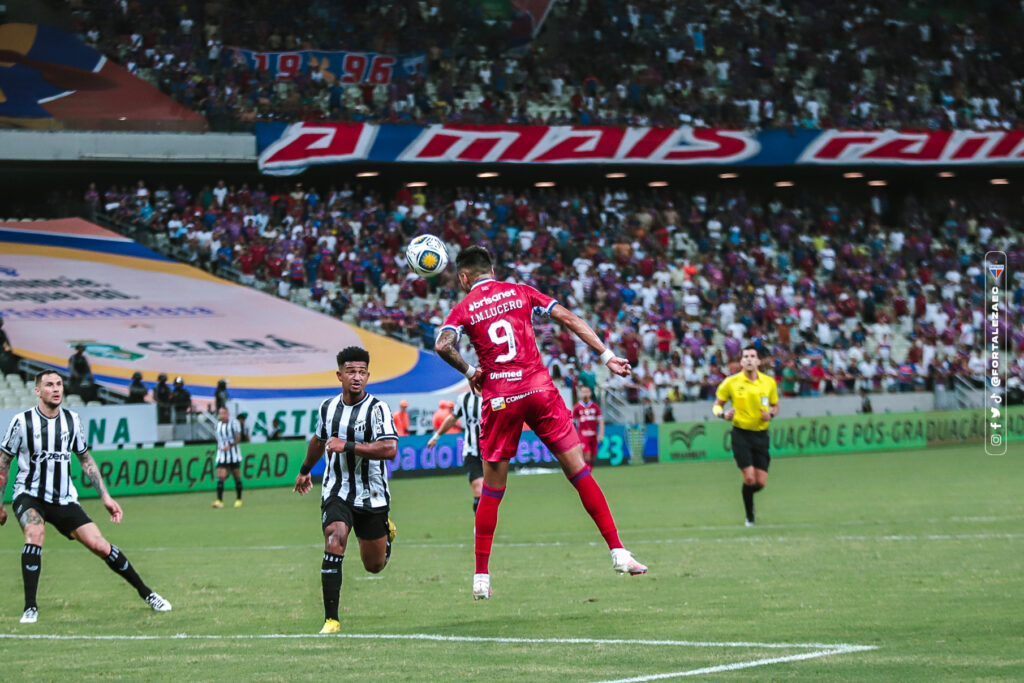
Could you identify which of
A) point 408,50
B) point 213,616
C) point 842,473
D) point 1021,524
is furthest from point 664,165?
point 213,616

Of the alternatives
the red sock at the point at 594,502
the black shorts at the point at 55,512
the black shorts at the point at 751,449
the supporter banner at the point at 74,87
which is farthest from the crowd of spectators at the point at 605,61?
the red sock at the point at 594,502

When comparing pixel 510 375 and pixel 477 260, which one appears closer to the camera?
pixel 510 375

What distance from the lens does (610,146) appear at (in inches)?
1722

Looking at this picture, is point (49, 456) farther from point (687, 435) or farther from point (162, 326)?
point (687, 435)

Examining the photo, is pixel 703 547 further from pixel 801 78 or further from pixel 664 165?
pixel 801 78

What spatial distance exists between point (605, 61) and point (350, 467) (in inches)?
1484

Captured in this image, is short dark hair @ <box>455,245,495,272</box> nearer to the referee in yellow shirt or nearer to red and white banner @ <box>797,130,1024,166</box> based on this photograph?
the referee in yellow shirt

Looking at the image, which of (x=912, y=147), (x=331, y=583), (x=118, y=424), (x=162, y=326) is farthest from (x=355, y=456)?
(x=912, y=147)

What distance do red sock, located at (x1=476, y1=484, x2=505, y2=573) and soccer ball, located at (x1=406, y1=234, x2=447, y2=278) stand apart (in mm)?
1676

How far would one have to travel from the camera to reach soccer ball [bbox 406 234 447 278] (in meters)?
10.1

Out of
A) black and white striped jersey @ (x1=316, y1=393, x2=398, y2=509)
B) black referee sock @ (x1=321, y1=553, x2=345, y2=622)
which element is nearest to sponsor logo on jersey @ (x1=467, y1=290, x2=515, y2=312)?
black and white striped jersey @ (x1=316, y1=393, x2=398, y2=509)

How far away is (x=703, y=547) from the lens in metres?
16.0

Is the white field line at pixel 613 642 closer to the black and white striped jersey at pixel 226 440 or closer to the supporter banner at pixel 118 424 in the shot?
the black and white striped jersey at pixel 226 440

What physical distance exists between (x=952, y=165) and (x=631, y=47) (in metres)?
12.4
